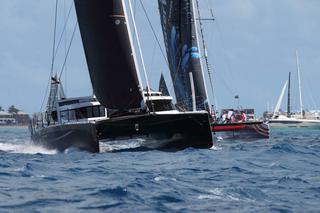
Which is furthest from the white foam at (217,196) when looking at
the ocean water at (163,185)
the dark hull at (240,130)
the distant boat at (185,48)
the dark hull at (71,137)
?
the distant boat at (185,48)

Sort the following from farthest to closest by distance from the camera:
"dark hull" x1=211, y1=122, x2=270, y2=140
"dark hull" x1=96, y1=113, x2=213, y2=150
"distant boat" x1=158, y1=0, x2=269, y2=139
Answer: "distant boat" x1=158, y1=0, x2=269, y2=139
"dark hull" x1=211, y1=122, x2=270, y2=140
"dark hull" x1=96, y1=113, x2=213, y2=150

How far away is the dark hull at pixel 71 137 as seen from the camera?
1056 inches

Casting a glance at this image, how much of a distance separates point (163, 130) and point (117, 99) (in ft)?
7.53

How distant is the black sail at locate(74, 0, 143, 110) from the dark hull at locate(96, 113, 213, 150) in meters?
0.88

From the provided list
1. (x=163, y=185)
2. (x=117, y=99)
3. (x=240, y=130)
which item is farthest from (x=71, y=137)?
(x=240, y=130)

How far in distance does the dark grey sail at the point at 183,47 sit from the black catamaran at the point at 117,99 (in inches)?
733

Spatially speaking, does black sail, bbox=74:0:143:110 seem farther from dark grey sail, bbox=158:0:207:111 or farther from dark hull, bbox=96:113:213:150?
dark grey sail, bbox=158:0:207:111

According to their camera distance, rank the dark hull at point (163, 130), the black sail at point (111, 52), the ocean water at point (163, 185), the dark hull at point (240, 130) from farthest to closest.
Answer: the dark hull at point (240, 130), the dark hull at point (163, 130), the black sail at point (111, 52), the ocean water at point (163, 185)

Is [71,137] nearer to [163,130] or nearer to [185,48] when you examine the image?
[163,130]

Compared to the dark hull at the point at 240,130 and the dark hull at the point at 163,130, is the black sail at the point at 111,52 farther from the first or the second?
the dark hull at the point at 240,130

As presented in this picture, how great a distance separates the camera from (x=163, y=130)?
27422mm

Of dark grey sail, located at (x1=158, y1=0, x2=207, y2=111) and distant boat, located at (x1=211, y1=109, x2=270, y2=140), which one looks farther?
dark grey sail, located at (x1=158, y1=0, x2=207, y2=111)

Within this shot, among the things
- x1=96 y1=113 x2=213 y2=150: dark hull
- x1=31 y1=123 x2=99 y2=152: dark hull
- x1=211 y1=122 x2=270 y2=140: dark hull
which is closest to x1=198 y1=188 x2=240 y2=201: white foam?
x1=96 y1=113 x2=213 y2=150: dark hull

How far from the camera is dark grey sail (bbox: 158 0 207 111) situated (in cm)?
4709
